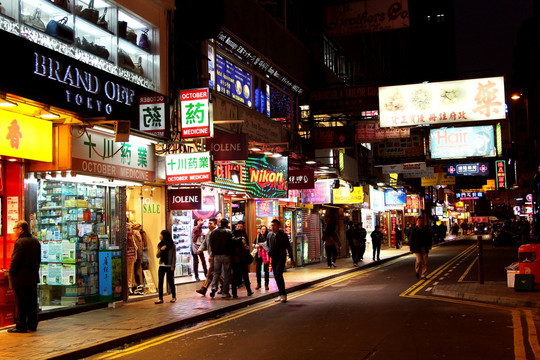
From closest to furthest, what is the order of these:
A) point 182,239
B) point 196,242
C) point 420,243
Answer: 1. point 196,242
2. point 182,239
3. point 420,243

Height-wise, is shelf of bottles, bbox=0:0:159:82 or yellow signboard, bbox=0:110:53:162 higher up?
shelf of bottles, bbox=0:0:159:82

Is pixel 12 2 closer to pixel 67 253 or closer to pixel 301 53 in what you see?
pixel 67 253

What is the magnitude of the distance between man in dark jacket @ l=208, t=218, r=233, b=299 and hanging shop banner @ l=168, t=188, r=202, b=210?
1.45 metres

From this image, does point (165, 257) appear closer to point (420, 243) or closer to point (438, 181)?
point (420, 243)

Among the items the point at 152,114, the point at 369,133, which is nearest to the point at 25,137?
the point at 152,114

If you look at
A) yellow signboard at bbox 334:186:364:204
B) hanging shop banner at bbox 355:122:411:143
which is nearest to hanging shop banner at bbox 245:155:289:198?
hanging shop banner at bbox 355:122:411:143

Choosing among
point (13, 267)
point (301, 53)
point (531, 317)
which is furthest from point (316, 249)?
point (13, 267)

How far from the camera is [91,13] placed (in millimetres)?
14055

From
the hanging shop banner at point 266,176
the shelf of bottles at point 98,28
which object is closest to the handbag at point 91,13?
the shelf of bottles at point 98,28

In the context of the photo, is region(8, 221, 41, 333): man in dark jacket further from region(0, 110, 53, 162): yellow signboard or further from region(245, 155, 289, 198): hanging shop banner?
region(245, 155, 289, 198): hanging shop banner

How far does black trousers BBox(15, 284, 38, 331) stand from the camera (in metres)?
11.2

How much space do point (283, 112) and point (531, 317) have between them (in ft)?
55.7

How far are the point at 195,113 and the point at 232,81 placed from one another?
628 centimetres

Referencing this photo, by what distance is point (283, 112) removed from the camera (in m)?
27.4
